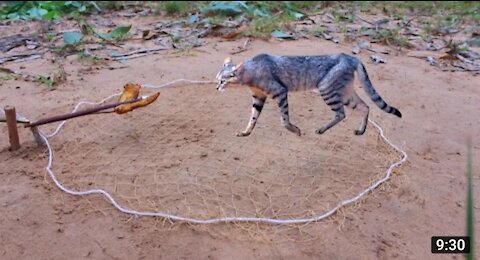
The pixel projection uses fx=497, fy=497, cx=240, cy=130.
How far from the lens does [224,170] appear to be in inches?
143

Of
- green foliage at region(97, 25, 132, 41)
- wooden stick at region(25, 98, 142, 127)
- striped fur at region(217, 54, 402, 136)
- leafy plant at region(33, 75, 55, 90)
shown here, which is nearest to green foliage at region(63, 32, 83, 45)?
green foliage at region(97, 25, 132, 41)

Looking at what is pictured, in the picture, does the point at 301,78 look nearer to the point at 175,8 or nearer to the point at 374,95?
the point at 374,95

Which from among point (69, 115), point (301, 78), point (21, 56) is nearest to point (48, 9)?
point (21, 56)

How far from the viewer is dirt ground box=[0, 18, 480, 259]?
2941 mm

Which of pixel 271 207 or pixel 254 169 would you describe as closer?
pixel 271 207

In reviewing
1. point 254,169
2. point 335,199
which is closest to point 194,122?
point 254,169

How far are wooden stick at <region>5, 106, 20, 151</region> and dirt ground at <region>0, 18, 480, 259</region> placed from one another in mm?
90

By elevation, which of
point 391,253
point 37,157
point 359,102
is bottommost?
point 391,253

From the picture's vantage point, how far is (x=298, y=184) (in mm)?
3529

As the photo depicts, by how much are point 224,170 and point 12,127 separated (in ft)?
5.32

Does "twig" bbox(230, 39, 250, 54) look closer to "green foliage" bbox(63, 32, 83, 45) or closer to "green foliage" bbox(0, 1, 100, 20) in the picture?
"green foliage" bbox(63, 32, 83, 45)

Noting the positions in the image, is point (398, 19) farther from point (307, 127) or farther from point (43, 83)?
point (43, 83)

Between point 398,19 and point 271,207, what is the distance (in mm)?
5478

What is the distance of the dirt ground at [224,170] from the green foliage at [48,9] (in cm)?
229
